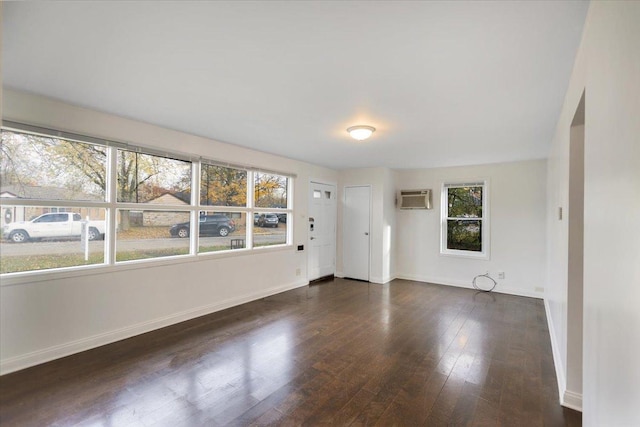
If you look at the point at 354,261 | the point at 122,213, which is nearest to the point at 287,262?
the point at 354,261

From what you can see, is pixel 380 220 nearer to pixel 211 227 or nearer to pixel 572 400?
pixel 211 227

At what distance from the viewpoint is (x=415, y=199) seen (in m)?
5.85

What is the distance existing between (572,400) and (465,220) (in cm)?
378

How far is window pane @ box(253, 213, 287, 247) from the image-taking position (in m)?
4.59

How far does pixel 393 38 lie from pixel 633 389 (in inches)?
68.5

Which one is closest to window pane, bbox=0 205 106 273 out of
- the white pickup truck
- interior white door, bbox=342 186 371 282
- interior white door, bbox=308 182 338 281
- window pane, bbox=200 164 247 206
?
the white pickup truck

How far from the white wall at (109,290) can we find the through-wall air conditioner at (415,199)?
3.14 metres

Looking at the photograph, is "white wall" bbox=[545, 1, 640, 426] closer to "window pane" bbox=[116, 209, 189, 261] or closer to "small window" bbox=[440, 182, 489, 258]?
"window pane" bbox=[116, 209, 189, 261]

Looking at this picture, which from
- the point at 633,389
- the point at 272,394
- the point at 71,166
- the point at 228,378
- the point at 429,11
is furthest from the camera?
the point at 71,166

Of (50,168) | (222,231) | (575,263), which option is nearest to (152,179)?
(50,168)

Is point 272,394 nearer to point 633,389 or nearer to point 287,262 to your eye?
point 633,389

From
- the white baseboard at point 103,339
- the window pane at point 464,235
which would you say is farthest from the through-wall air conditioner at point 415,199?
the white baseboard at point 103,339

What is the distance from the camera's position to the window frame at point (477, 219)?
5.24 metres

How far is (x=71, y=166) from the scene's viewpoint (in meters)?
2.76
